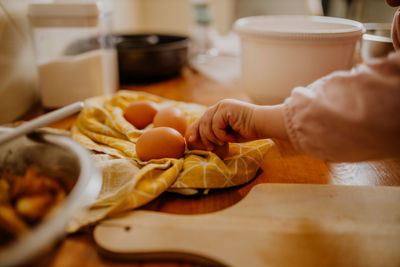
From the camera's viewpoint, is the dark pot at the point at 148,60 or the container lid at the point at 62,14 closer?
the container lid at the point at 62,14

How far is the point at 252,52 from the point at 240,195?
0.39 m

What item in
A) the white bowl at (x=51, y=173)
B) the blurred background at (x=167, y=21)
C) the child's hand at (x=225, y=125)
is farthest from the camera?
→ the blurred background at (x=167, y=21)

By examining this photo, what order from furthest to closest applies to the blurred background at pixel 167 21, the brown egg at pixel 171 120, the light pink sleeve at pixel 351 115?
the blurred background at pixel 167 21 < the brown egg at pixel 171 120 < the light pink sleeve at pixel 351 115

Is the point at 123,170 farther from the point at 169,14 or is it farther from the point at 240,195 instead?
the point at 169,14

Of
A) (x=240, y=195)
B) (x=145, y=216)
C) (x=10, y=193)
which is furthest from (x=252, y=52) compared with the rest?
(x=10, y=193)

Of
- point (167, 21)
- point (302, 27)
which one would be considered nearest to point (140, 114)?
point (302, 27)

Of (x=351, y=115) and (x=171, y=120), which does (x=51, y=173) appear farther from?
(x=351, y=115)

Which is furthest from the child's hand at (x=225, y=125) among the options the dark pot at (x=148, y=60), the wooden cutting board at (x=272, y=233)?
the dark pot at (x=148, y=60)

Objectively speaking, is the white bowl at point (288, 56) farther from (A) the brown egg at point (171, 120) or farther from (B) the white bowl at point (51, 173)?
(B) the white bowl at point (51, 173)

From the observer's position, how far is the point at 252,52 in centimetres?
76

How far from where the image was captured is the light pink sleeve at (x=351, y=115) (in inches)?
13.9

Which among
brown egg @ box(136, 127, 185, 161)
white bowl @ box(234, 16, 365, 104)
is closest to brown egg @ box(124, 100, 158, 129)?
brown egg @ box(136, 127, 185, 161)

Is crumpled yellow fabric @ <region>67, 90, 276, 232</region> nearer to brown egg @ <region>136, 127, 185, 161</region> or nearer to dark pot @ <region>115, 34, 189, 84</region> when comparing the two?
brown egg @ <region>136, 127, 185, 161</region>

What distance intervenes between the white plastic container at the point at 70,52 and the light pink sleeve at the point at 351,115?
2.00ft
